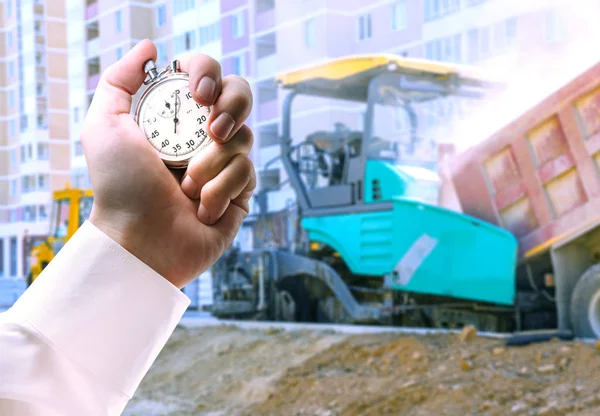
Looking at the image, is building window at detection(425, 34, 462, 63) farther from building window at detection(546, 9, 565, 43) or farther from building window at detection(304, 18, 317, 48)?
building window at detection(546, 9, 565, 43)

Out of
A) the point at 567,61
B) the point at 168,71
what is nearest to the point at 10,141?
the point at 567,61

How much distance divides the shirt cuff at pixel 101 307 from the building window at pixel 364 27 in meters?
6.54

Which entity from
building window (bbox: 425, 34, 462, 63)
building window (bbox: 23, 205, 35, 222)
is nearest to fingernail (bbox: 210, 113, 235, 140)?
building window (bbox: 425, 34, 462, 63)

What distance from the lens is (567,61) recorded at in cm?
445

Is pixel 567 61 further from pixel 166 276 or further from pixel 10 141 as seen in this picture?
pixel 166 276

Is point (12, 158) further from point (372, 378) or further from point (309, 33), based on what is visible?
point (372, 378)

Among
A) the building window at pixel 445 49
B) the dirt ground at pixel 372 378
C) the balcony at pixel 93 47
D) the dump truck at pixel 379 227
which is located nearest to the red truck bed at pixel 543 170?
the dump truck at pixel 379 227

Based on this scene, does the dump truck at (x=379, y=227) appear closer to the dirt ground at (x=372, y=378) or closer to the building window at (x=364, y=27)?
the dirt ground at (x=372, y=378)

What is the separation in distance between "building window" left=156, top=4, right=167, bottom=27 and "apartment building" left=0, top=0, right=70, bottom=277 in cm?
82

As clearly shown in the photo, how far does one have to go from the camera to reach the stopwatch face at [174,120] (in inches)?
31.7

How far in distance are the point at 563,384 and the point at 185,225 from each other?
2.41 meters

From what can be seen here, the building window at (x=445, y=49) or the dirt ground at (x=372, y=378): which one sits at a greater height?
the building window at (x=445, y=49)

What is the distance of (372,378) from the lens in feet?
11.0

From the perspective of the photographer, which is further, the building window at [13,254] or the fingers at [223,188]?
the building window at [13,254]
